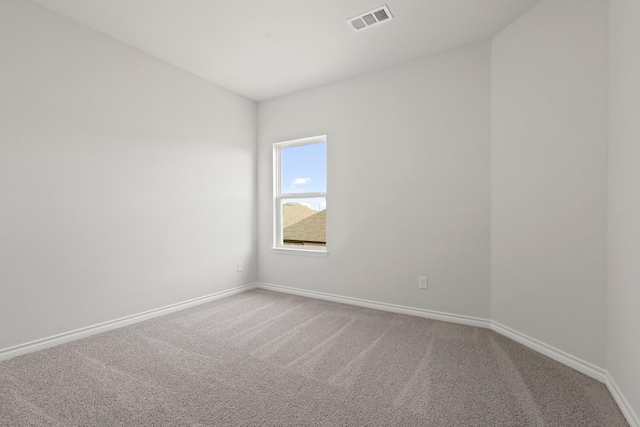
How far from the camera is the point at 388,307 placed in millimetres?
3047

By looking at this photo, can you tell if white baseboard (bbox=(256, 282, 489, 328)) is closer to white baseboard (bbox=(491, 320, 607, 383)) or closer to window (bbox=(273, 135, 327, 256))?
white baseboard (bbox=(491, 320, 607, 383))

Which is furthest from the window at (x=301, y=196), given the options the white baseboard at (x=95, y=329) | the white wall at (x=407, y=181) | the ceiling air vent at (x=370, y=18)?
the ceiling air vent at (x=370, y=18)

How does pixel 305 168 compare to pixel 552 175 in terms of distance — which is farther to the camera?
pixel 305 168

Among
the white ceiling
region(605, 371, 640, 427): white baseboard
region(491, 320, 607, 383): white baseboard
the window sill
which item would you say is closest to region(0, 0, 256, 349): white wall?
the white ceiling

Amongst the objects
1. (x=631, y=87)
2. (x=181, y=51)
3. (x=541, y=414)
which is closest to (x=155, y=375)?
(x=541, y=414)

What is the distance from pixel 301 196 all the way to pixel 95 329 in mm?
2489

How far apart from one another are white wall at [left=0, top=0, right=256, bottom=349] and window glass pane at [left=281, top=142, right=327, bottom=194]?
833 mm

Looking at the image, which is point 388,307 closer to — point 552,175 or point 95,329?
point 552,175

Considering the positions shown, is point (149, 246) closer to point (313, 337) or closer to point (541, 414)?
point (313, 337)

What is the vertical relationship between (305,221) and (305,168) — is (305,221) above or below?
below

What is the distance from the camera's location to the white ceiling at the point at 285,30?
2.16m

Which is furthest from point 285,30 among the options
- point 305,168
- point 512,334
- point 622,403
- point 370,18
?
point 622,403

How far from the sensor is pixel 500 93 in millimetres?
2434

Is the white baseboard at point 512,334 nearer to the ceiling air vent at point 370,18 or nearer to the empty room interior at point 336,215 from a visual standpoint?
the empty room interior at point 336,215
